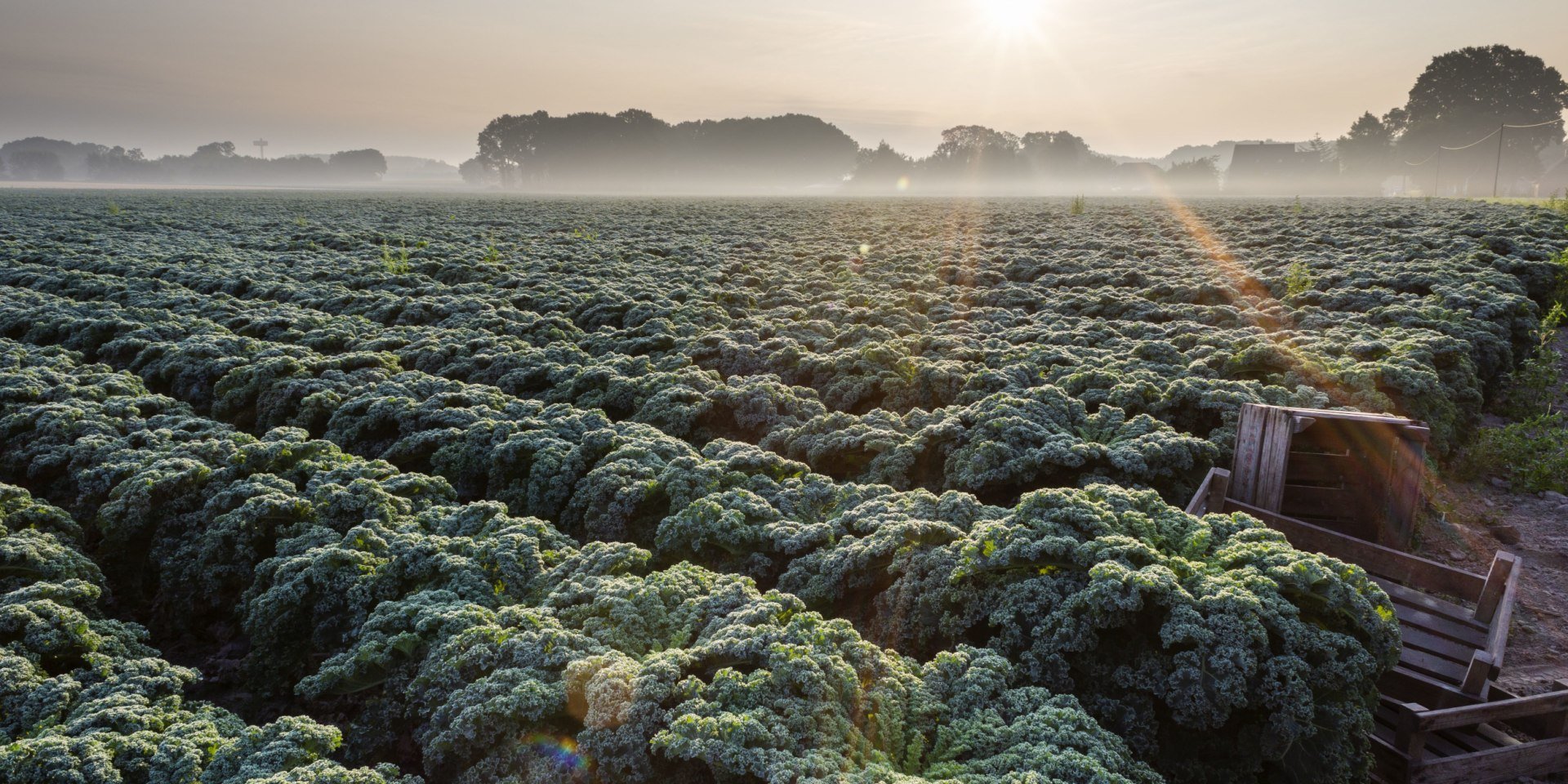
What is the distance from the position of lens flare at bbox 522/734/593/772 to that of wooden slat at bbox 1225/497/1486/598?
6.37 m

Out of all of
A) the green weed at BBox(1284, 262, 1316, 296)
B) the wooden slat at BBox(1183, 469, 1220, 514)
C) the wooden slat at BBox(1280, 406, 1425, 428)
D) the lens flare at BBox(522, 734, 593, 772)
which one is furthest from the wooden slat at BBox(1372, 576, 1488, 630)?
the green weed at BBox(1284, 262, 1316, 296)

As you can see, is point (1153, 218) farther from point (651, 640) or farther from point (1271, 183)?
point (1271, 183)

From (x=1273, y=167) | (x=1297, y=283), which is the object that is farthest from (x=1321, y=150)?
(x=1297, y=283)

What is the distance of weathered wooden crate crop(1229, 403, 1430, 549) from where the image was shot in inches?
307

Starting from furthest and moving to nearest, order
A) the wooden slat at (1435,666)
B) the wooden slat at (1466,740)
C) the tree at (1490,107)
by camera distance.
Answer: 1. the tree at (1490,107)
2. the wooden slat at (1435,666)
3. the wooden slat at (1466,740)

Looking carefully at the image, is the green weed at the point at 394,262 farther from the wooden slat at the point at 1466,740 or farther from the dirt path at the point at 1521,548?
the wooden slat at the point at 1466,740

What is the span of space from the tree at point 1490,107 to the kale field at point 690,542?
145662mm

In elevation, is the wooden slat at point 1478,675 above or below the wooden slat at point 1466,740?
above

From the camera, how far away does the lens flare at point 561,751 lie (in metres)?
4.51

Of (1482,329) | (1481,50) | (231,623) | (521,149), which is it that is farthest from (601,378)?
(521,149)

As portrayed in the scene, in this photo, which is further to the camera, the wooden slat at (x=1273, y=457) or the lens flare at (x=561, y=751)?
the wooden slat at (x=1273, y=457)

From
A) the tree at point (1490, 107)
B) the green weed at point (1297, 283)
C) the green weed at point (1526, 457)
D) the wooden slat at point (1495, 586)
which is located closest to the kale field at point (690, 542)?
Answer: the green weed at point (1526, 457)

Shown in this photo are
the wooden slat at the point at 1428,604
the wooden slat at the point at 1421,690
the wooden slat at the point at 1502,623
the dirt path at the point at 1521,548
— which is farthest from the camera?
the dirt path at the point at 1521,548

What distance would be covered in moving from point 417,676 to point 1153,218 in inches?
1814
